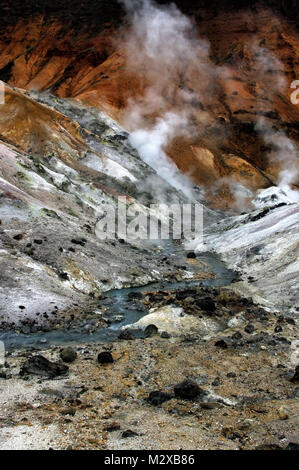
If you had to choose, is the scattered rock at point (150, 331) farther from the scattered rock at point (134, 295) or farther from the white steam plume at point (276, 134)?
the white steam plume at point (276, 134)

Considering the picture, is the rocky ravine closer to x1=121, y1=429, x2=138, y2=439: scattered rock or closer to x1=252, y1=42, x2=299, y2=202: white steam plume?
x1=121, y1=429, x2=138, y2=439: scattered rock

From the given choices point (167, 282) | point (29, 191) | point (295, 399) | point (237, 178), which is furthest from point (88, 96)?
point (295, 399)

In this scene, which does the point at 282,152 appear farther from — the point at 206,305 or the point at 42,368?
the point at 42,368

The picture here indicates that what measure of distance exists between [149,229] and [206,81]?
44145 mm

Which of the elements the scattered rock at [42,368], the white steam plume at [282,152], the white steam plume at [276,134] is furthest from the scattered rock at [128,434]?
the white steam plume at [282,152]

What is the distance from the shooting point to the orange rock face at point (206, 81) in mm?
61250

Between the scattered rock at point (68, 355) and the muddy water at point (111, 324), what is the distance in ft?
4.61

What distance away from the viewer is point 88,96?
61875 mm

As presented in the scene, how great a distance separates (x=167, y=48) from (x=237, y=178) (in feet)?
88.7

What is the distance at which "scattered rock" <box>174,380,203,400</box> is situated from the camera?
31.3ft

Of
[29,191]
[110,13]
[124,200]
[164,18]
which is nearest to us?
[29,191]

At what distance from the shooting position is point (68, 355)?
12.1 metres

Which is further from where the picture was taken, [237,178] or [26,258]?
[237,178]

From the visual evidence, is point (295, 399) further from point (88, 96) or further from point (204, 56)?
point (204, 56)
